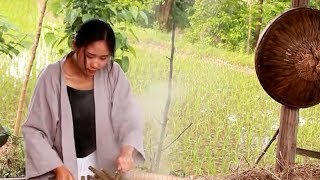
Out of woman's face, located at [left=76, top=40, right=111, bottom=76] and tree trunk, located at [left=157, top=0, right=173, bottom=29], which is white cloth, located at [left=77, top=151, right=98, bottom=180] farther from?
tree trunk, located at [left=157, top=0, right=173, bottom=29]

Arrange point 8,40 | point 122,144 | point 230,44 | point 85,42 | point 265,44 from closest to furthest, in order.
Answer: point 85,42 → point 122,144 → point 265,44 → point 8,40 → point 230,44

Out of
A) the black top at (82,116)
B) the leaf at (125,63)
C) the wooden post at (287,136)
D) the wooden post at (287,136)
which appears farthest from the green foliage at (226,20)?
the black top at (82,116)

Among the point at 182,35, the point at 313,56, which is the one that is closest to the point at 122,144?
the point at 313,56

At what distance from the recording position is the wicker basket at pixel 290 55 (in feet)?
A: 8.80

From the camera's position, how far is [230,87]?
11.4 ft

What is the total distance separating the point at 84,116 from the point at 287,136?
125cm

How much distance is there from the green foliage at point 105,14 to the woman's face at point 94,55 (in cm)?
108

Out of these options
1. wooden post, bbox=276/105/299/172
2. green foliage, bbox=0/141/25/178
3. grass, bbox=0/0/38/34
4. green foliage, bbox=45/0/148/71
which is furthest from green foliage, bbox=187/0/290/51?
green foliage, bbox=0/141/25/178

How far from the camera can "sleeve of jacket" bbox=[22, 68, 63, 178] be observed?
5.96 ft

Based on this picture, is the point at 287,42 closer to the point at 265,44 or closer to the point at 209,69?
the point at 265,44

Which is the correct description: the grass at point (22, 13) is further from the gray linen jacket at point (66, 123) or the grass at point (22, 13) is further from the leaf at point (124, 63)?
the gray linen jacket at point (66, 123)

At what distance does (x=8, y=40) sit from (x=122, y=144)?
5.13ft

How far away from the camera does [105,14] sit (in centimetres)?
294

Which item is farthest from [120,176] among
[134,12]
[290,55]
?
[134,12]
